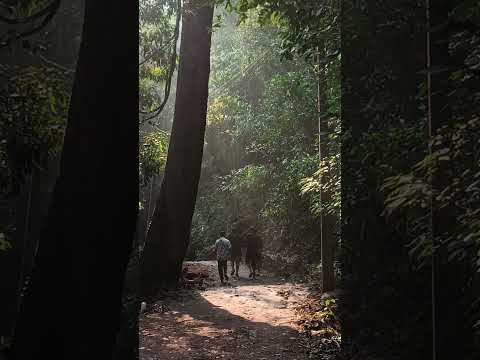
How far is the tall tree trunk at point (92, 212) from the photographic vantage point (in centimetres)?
496

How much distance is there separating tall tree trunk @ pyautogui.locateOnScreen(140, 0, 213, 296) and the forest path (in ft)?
3.61

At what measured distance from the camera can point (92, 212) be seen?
A: 5.08 meters

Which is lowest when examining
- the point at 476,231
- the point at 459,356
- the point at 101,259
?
the point at 459,356

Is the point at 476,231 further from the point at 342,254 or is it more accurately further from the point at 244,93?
the point at 244,93

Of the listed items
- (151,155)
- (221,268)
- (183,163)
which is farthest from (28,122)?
(221,268)

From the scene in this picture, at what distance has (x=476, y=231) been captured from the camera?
11.0ft

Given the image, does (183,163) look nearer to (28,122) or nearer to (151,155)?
(151,155)

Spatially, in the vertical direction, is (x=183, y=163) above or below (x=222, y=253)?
above

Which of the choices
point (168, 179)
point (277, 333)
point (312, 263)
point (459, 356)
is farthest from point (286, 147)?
point (459, 356)

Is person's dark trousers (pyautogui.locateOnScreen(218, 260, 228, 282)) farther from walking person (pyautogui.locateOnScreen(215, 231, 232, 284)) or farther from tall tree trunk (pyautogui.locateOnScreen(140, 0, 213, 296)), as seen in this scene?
tall tree trunk (pyautogui.locateOnScreen(140, 0, 213, 296))

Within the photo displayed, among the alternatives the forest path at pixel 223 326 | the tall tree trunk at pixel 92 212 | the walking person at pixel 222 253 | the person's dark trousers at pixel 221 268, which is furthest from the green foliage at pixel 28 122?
the person's dark trousers at pixel 221 268

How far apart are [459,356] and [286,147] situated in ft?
58.3

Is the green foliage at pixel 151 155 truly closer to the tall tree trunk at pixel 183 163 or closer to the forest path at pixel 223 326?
the tall tree trunk at pixel 183 163

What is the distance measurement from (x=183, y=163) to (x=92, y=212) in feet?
31.2
